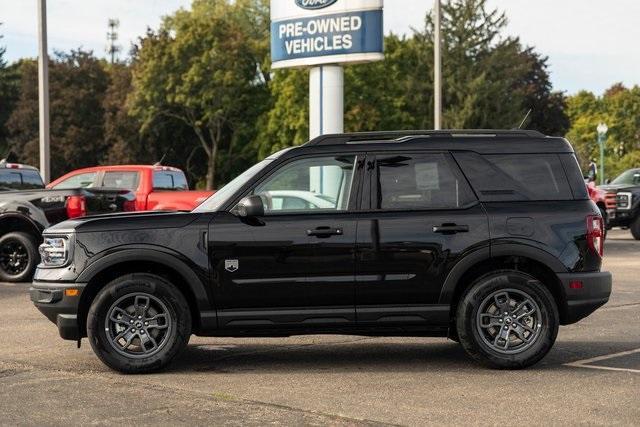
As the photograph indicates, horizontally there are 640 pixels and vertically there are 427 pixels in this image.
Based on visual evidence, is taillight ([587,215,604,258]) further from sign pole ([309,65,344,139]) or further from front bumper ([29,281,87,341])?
sign pole ([309,65,344,139])

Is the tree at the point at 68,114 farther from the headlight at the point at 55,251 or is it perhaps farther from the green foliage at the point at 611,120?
the headlight at the point at 55,251

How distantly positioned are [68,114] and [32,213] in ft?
170

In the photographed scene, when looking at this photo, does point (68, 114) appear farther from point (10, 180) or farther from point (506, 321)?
point (506, 321)

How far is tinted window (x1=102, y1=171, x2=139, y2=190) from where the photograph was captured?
61.6 ft

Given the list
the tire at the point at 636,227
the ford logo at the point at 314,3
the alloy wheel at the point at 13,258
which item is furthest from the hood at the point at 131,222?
the tire at the point at 636,227

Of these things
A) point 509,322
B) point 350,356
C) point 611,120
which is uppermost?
point 611,120

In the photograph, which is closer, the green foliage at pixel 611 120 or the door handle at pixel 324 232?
the door handle at pixel 324 232

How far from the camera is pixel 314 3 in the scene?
2455 cm

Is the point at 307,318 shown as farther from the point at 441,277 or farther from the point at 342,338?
the point at 342,338

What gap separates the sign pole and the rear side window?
1606 centimetres

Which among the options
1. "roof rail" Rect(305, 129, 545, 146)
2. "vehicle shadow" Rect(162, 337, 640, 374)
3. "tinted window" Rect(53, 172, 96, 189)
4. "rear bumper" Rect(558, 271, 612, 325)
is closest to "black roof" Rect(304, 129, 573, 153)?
"roof rail" Rect(305, 129, 545, 146)

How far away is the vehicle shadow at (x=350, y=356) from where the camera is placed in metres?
8.20

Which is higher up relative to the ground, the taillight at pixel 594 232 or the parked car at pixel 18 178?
the parked car at pixel 18 178

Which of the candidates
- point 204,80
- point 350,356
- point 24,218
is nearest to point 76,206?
point 24,218
